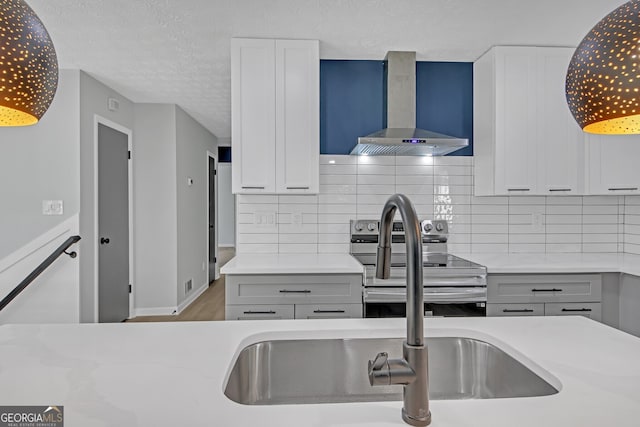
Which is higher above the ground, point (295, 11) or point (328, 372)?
point (295, 11)

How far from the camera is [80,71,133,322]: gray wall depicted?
3.46 metres

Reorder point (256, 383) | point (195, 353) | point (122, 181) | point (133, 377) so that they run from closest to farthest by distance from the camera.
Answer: point (133, 377) → point (195, 353) → point (256, 383) → point (122, 181)

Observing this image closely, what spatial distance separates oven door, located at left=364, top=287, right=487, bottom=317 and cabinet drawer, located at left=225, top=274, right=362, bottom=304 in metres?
0.10

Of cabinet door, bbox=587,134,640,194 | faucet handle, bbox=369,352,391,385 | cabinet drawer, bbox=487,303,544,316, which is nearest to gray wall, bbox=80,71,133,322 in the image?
cabinet drawer, bbox=487,303,544,316

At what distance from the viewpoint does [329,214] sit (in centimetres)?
310

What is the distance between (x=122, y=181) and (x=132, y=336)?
3.54m

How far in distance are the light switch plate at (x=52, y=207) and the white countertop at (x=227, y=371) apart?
256cm

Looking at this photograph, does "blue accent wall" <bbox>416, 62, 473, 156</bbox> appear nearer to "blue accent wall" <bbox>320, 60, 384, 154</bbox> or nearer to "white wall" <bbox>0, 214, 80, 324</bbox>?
"blue accent wall" <bbox>320, 60, 384, 154</bbox>

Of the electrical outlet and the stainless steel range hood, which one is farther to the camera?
the electrical outlet

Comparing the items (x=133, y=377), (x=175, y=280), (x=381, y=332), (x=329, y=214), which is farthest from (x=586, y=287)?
(x=175, y=280)

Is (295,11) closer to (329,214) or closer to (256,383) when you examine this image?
(329,214)

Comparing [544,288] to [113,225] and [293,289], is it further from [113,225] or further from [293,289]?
[113,225]

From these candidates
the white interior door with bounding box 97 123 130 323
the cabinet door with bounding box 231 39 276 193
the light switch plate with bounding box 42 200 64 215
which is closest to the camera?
the cabinet door with bounding box 231 39 276 193

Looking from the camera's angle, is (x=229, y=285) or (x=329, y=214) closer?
(x=229, y=285)
